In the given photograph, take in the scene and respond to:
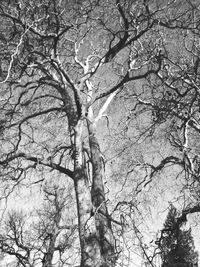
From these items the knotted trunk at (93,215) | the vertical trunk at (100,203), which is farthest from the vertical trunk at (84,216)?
the vertical trunk at (100,203)

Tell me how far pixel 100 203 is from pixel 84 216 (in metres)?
0.69

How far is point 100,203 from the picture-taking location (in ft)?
16.4

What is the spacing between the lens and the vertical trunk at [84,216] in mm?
4059

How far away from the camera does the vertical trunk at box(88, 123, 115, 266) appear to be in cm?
466

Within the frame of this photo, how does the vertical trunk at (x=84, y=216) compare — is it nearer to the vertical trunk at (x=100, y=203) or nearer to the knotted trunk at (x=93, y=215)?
the knotted trunk at (x=93, y=215)

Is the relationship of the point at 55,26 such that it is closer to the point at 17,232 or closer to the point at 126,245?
the point at 126,245

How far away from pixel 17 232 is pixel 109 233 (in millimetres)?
12278

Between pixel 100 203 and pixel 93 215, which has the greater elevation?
pixel 100 203

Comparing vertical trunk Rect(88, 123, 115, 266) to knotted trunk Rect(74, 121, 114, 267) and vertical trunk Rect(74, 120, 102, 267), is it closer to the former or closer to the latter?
knotted trunk Rect(74, 121, 114, 267)

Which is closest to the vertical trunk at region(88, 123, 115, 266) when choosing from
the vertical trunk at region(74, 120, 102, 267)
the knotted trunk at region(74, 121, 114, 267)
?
the knotted trunk at region(74, 121, 114, 267)

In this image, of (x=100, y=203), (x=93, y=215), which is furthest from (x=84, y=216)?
(x=100, y=203)

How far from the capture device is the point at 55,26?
5199 mm

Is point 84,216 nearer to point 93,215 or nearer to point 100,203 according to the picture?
point 93,215

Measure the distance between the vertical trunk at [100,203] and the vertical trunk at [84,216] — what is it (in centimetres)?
16
